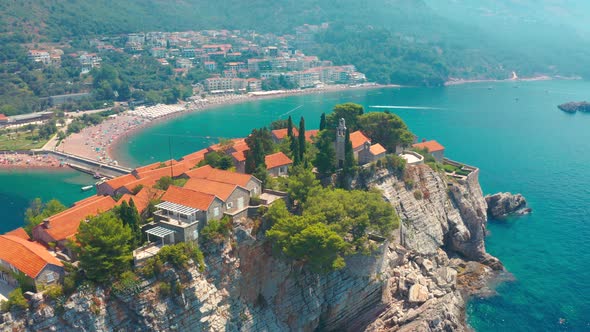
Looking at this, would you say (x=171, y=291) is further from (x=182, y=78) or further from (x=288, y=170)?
(x=182, y=78)

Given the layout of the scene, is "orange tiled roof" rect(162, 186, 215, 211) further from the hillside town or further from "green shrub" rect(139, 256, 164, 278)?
the hillside town

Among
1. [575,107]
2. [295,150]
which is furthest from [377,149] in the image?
[575,107]

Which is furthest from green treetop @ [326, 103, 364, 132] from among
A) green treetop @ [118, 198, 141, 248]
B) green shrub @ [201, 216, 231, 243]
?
green treetop @ [118, 198, 141, 248]

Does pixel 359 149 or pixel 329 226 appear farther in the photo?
pixel 359 149

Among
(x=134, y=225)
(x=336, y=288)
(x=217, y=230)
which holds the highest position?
(x=134, y=225)

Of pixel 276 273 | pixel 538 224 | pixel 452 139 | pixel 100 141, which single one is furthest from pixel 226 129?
pixel 276 273

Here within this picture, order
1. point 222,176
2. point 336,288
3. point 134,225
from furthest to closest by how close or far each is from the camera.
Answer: point 222,176 → point 336,288 → point 134,225

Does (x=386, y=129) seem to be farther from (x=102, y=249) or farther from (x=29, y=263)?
(x=29, y=263)
